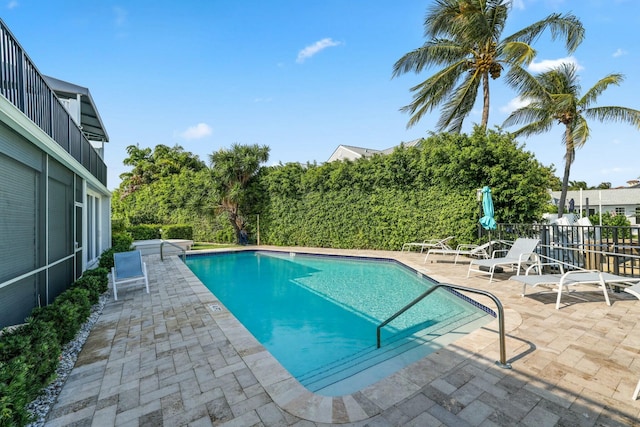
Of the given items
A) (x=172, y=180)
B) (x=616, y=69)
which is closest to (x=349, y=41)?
(x=616, y=69)

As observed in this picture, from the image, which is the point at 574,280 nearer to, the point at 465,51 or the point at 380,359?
the point at 380,359

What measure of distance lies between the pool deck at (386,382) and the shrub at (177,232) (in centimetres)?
1598

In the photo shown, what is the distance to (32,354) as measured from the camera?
280 centimetres

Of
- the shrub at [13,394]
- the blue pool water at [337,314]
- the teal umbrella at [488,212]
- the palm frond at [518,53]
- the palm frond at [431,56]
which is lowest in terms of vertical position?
the blue pool water at [337,314]

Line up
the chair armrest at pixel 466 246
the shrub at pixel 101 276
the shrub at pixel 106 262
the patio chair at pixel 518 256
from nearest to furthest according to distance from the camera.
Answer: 1. the shrub at pixel 101 276
2. the patio chair at pixel 518 256
3. the shrub at pixel 106 262
4. the chair armrest at pixel 466 246

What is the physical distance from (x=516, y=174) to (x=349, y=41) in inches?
353

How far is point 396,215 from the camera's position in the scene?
13.9 meters

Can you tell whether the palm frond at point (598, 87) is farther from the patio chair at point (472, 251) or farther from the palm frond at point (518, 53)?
the patio chair at point (472, 251)

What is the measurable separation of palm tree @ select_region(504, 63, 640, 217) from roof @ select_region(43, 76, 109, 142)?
63.1 ft

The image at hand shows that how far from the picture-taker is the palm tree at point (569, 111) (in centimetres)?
1482

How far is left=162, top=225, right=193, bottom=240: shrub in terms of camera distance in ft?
63.2

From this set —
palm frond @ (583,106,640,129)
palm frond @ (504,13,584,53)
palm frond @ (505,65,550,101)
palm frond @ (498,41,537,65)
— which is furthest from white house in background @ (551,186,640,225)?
palm frond @ (498,41,537,65)

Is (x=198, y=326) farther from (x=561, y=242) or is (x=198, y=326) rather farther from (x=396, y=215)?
(x=396, y=215)

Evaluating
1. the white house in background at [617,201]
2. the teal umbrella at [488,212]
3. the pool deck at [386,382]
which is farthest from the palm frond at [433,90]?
the white house in background at [617,201]
